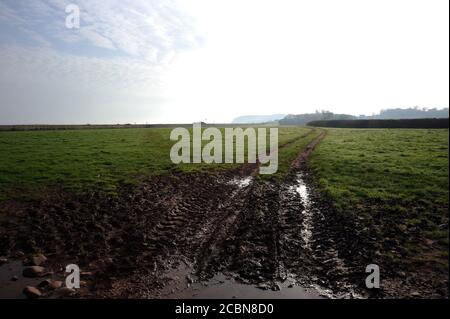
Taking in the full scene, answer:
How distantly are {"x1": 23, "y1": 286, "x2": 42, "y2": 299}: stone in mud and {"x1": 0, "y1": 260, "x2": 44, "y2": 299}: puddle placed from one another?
108mm

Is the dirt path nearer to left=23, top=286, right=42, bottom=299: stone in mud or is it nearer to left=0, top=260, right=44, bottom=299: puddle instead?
left=0, top=260, right=44, bottom=299: puddle

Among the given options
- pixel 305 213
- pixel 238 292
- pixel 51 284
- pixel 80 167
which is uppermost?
pixel 80 167

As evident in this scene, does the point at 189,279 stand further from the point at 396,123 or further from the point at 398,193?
the point at 396,123

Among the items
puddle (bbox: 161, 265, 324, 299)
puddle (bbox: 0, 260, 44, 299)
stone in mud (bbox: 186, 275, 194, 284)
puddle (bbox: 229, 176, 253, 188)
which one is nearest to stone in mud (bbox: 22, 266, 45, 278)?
puddle (bbox: 0, 260, 44, 299)

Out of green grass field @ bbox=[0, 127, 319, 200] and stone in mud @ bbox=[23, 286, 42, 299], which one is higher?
green grass field @ bbox=[0, 127, 319, 200]

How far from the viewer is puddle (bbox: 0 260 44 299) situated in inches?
294

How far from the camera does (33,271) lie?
8367mm

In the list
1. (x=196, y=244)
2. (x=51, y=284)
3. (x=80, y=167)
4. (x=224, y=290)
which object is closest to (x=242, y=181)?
(x=196, y=244)

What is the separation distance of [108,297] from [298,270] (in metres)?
5.33

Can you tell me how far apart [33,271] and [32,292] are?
1.25 meters

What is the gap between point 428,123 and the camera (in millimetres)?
69875

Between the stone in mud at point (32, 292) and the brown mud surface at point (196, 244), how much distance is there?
0.27 meters

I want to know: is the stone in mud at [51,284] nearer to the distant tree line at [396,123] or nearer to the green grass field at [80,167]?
the green grass field at [80,167]
